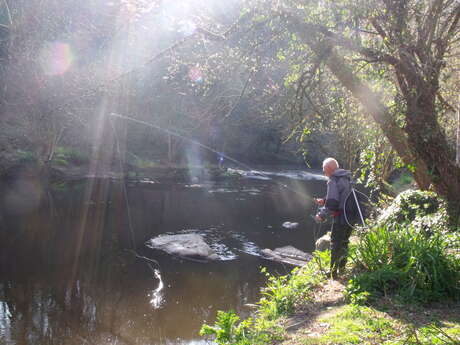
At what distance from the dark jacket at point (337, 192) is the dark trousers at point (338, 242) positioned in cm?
22

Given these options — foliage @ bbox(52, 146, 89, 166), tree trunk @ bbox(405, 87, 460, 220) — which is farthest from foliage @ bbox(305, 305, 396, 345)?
foliage @ bbox(52, 146, 89, 166)

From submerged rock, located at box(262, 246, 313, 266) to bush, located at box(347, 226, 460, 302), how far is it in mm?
5170

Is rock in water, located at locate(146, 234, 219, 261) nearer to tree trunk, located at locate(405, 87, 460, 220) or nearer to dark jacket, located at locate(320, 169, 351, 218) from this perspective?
dark jacket, located at locate(320, 169, 351, 218)

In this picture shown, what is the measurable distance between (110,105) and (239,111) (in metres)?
10.4

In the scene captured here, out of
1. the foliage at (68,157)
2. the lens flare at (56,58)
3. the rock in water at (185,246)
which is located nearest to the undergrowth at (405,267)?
the rock in water at (185,246)

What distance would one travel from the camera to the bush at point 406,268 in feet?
16.4

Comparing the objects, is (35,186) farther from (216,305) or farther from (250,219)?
(216,305)

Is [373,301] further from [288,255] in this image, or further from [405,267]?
[288,255]

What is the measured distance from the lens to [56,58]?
2416 cm

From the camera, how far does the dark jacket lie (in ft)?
20.2

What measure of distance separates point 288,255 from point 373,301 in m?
6.66

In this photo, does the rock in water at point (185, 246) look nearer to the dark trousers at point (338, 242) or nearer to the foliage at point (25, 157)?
the dark trousers at point (338, 242)

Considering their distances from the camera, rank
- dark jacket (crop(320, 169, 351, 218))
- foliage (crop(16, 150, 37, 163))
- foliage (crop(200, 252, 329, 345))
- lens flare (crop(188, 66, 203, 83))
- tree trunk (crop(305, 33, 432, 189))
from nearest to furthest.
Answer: foliage (crop(200, 252, 329, 345)), dark jacket (crop(320, 169, 351, 218)), tree trunk (crop(305, 33, 432, 189)), lens flare (crop(188, 66, 203, 83)), foliage (crop(16, 150, 37, 163))

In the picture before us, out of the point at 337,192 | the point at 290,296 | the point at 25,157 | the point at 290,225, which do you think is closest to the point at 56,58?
the point at 25,157
